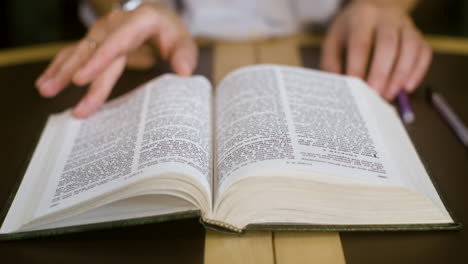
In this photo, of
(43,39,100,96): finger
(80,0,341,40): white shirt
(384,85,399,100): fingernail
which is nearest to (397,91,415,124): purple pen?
(384,85,399,100): fingernail

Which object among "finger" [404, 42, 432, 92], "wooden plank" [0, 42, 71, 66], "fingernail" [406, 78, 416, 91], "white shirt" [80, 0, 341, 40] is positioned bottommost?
"fingernail" [406, 78, 416, 91]

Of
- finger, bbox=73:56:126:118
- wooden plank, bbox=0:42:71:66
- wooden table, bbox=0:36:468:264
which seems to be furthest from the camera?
wooden plank, bbox=0:42:71:66

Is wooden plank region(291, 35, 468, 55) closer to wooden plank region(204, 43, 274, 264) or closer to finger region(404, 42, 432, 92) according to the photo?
finger region(404, 42, 432, 92)

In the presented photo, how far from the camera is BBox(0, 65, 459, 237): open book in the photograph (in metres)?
0.49

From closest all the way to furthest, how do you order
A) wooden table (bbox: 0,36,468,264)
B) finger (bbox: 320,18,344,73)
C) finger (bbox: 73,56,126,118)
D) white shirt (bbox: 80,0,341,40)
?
1. wooden table (bbox: 0,36,468,264)
2. finger (bbox: 73,56,126,118)
3. finger (bbox: 320,18,344,73)
4. white shirt (bbox: 80,0,341,40)

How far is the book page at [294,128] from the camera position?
1.67 ft

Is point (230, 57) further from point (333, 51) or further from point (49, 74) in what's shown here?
point (49, 74)

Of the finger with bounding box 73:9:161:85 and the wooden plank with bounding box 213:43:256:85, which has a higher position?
the wooden plank with bounding box 213:43:256:85

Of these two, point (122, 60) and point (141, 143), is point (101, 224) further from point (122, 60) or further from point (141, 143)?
point (122, 60)

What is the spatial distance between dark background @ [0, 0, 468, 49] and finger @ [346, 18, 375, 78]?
759 millimetres

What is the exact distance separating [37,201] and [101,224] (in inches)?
3.9

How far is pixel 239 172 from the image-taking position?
500mm

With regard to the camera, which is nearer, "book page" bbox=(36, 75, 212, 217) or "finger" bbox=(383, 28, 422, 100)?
"book page" bbox=(36, 75, 212, 217)

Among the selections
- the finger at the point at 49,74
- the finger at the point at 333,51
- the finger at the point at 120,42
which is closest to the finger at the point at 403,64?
the finger at the point at 333,51
